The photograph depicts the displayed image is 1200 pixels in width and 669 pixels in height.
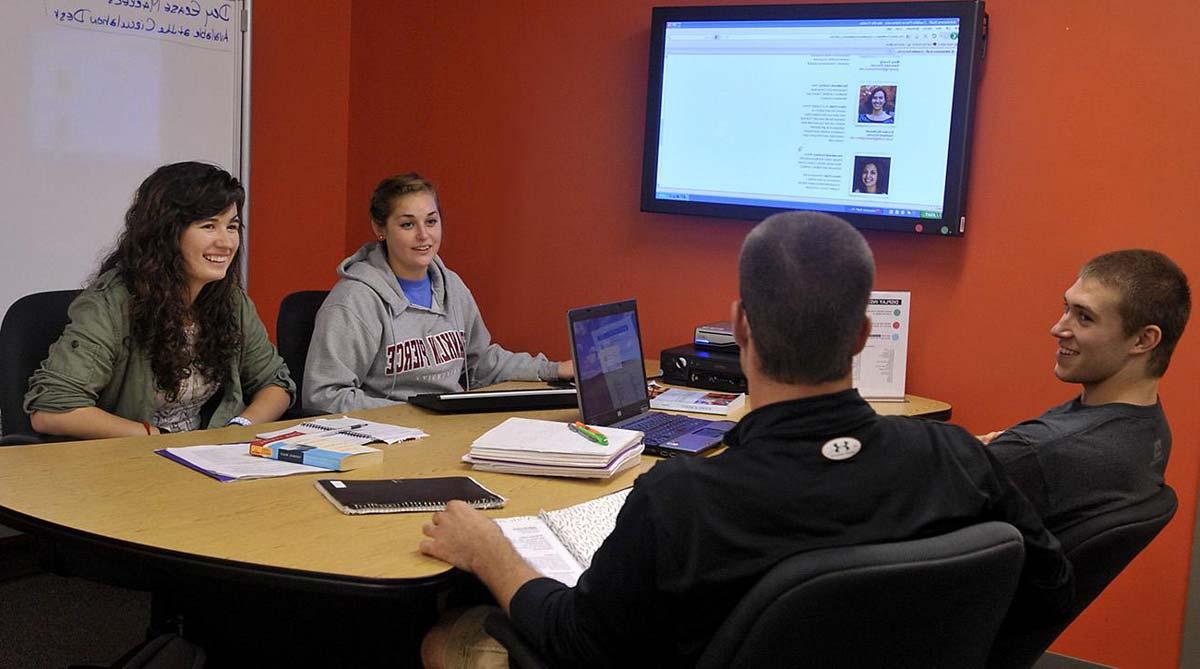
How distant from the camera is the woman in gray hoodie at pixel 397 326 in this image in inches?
119

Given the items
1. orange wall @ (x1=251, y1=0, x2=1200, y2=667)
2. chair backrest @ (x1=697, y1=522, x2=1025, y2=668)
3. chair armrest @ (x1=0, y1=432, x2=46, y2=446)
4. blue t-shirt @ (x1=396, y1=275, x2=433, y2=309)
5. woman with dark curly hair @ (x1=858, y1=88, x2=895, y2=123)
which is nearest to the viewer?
chair backrest @ (x1=697, y1=522, x2=1025, y2=668)

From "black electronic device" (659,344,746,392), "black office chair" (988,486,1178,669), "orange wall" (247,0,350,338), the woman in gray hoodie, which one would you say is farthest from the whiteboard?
"black office chair" (988,486,1178,669)

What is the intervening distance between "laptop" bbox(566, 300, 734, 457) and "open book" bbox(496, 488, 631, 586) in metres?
0.49

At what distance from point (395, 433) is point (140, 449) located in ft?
1.69

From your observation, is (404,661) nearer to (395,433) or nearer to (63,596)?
(395,433)

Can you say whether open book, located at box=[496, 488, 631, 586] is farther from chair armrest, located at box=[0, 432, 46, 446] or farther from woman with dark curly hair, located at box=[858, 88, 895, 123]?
woman with dark curly hair, located at box=[858, 88, 895, 123]

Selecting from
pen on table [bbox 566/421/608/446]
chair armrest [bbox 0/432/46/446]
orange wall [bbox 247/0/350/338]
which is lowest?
chair armrest [bbox 0/432/46/446]

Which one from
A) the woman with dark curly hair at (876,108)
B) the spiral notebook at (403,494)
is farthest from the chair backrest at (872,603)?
the woman with dark curly hair at (876,108)

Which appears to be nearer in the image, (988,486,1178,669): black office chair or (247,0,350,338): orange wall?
(988,486,1178,669): black office chair

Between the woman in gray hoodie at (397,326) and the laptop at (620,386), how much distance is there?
0.51m

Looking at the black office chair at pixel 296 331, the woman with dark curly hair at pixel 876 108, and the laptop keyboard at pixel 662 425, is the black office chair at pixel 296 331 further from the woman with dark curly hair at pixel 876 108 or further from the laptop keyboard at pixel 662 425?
the woman with dark curly hair at pixel 876 108

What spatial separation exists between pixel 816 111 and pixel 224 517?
235 cm

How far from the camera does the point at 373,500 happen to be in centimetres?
194

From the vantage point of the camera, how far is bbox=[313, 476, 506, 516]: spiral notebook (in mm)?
1914
